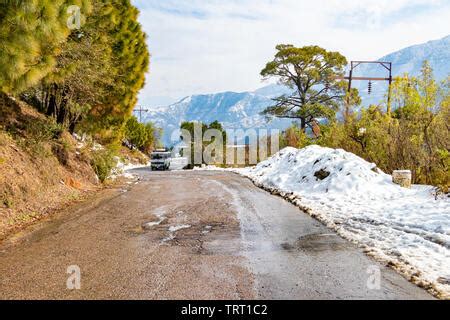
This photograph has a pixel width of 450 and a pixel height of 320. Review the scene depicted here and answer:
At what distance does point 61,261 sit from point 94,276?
0.94 metres

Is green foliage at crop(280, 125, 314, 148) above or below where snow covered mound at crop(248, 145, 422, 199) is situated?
above

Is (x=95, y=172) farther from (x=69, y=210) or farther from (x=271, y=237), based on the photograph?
(x=271, y=237)

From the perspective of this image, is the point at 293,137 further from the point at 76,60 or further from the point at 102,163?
the point at 76,60

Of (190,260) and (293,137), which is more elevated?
(293,137)

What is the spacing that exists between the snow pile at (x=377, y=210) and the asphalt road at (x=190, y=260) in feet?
1.22

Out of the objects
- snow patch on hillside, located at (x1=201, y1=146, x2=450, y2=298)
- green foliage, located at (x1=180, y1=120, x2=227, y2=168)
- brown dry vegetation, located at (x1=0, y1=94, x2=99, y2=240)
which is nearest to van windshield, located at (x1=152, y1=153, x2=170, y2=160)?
green foliage, located at (x1=180, y1=120, x2=227, y2=168)

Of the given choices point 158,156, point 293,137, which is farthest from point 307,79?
point 158,156

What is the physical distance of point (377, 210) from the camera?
9242 millimetres

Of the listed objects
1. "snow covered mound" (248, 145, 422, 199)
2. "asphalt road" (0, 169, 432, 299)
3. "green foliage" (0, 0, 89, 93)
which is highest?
"green foliage" (0, 0, 89, 93)

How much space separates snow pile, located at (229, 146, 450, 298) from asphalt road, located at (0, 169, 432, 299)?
37cm

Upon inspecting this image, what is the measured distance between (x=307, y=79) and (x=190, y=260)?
32.3 meters

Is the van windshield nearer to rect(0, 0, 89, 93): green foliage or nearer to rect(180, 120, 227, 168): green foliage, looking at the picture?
rect(180, 120, 227, 168): green foliage

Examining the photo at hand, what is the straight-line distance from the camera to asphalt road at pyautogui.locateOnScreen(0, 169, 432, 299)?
451 centimetres

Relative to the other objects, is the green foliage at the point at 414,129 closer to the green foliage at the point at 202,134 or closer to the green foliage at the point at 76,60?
the green foliage at the point at 76,60
